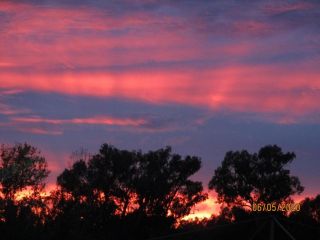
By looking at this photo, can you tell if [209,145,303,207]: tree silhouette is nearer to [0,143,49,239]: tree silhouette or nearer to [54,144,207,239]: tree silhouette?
[54,144,207,239]: tree silhouette

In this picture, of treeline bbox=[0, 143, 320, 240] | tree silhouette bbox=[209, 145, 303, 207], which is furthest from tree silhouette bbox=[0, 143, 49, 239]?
tree silhouette bbox=[209, 145, 303, 207]

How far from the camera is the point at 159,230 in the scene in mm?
63938

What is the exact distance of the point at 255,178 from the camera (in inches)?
2736

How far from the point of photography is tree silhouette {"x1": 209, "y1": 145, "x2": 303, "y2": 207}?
223ft

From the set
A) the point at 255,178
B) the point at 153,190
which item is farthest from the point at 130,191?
the point at 255,178

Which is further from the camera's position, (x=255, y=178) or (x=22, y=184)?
(x=255, y=178)

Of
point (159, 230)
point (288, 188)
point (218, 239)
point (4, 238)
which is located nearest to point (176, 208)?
point (159, 230)

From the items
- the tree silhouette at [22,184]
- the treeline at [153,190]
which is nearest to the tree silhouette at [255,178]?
the treeline at [153,190]

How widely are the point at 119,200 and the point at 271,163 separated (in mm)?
20146

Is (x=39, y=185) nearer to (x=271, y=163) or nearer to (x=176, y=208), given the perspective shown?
(x=176, y=208)

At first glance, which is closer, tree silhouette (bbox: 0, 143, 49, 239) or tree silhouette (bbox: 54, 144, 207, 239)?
tree silhouette (bbox: 0, 143, 49, 239)
